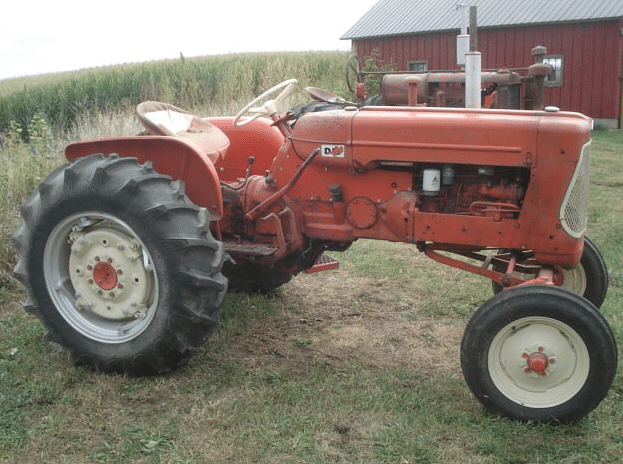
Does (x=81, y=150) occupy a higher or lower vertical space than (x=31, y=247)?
higher

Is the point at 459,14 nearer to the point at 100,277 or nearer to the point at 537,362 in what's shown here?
the point at 100,277

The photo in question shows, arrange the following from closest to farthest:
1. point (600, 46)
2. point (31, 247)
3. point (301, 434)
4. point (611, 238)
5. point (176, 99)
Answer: point (301, 434) < point (31, 247) < point (611, 238) < point (176, 99) < point (600, 46)

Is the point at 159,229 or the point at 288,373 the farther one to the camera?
the point at 288,373

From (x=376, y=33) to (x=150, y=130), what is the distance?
1449cm

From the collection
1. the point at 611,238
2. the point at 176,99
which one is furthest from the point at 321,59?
the point at 611,238

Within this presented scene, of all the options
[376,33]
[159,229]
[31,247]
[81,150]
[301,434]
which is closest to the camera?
[301,434]

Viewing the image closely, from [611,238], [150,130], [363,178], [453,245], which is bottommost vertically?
[611,238]

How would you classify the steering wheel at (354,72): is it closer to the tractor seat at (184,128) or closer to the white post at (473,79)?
the tractor seat at (184,128)

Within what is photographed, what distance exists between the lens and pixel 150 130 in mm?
3988

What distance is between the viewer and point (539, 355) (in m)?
3.04

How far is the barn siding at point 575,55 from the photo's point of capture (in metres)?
14.5

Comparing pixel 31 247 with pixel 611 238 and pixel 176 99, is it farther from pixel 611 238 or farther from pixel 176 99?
pixel 176 99

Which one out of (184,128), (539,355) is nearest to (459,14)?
(184,128)

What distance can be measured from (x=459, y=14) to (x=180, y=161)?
44.8 ft
